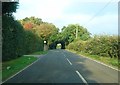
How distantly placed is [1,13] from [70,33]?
372 feet

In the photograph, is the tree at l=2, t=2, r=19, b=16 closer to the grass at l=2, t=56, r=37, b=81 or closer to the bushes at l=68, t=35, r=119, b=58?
the grass at l=2, t=56, r=37, b=81

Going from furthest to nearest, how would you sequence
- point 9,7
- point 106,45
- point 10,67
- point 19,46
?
point 106,45, point 19,46, point 10,67, point 9,7

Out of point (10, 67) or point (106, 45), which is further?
point (106, 45)

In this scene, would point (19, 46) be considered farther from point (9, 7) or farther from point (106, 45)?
point (9, 7)

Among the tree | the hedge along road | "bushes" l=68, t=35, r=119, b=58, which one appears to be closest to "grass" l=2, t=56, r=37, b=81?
the hedge along road

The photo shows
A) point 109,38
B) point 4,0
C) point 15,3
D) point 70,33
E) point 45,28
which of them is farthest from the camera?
point 70,33

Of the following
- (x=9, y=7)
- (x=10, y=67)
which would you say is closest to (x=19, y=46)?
(x=10, y=67)

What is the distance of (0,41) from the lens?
77.7 ft

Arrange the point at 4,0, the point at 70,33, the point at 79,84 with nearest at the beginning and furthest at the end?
1. the point at 79,84
2. the point at 4,0
3. the point at 70,33

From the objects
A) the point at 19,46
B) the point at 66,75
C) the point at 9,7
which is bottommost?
the point at 66,75

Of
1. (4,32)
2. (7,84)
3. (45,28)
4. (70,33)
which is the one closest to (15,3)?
(4,32)

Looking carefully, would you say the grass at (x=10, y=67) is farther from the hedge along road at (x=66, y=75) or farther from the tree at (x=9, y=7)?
the tree at (x=9, y=7)

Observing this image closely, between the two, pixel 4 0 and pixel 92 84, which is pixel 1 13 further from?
pixel 92 84

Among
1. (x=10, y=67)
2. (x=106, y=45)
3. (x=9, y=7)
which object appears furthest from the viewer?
(x=106, y=45)
